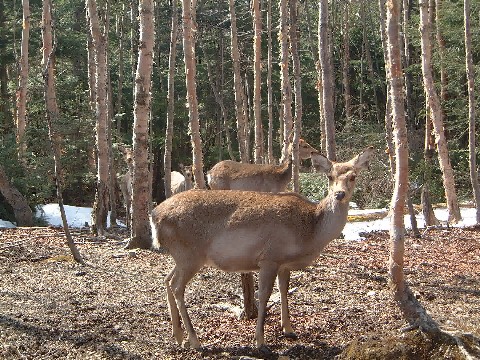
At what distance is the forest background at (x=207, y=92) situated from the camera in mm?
19328

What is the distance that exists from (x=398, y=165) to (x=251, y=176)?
7136mm

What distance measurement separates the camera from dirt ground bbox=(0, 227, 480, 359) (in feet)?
20.7

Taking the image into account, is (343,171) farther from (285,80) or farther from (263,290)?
(285,80)

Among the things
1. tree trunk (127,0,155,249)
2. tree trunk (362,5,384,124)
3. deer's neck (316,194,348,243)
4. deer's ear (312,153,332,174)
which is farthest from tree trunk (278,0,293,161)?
tree trunk (362,5,384,124)

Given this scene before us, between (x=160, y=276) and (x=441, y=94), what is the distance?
17.9m

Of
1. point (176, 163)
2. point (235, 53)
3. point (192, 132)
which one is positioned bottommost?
point (176, 163)

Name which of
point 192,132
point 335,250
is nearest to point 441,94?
point 192,132

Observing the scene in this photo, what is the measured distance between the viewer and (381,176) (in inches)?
926

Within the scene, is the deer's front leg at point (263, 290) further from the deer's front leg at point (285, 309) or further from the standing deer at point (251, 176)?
the standing deer at point (251, 176)

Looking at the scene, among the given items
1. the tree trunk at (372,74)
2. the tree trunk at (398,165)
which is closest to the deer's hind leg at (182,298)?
the tree trunk at (398,165)

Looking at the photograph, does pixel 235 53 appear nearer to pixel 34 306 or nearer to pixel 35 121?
pixel 35 121

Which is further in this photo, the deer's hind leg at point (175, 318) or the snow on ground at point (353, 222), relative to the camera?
the snow on ground at point (353, 222)

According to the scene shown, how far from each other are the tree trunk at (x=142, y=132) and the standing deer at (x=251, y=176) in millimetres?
1524

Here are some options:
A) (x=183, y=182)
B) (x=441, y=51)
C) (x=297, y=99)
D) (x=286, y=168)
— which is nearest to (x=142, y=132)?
(x=286, y=168)
